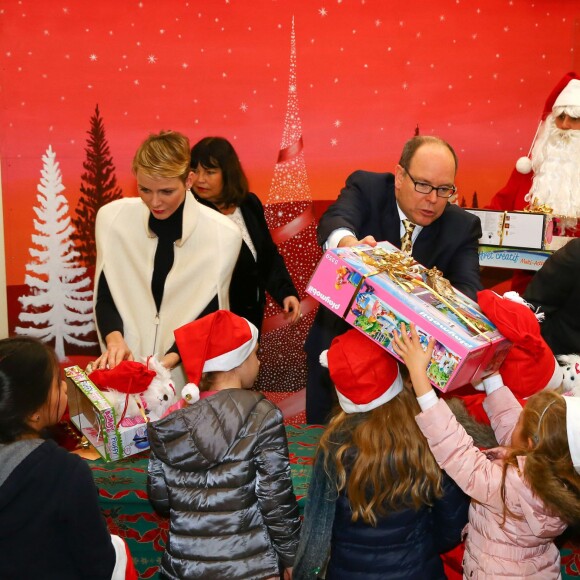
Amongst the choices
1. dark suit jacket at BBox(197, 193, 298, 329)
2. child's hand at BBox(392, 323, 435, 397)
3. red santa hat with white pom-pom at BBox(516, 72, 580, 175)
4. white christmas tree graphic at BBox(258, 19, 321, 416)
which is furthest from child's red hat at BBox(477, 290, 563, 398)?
white christmas tree graphic at BBox(258, 19, 321, 416)

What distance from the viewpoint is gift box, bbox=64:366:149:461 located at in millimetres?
2920

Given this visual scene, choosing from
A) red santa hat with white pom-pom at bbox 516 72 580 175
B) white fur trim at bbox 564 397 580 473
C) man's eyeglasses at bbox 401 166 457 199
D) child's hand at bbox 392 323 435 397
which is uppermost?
red santa hat with white pom-pom at bbox 516 72 580 175

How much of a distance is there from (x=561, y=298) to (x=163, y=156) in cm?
188

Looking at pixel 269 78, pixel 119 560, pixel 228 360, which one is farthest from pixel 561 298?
pixel 269 78

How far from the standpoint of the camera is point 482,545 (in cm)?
250

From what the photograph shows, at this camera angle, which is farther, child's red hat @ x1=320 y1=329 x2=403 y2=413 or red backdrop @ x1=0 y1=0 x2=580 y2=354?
red backdrop @ x1=0 y1=0 x2=580 y2=354

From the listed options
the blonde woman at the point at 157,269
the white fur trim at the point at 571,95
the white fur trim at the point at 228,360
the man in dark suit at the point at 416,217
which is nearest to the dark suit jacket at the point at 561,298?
the man in dark suit at the point at 416,217

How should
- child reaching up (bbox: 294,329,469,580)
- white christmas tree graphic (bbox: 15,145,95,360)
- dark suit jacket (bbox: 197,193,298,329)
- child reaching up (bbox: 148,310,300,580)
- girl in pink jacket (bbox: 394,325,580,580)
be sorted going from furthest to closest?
white christmas tree graphic (bbox: 15,145,95,360)
dark suit jacket (bbox: 197,193,298,329)
child reaching up (bbox: 148,310,300,580)
child reaching up (bbox: 294,329,469,580)
girl in pink jacket (bbox: 394,325,580,580)

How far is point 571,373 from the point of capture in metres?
2.98

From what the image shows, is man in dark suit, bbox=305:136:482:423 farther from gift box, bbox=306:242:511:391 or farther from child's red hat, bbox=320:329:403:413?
child's red hat, bbox=320:329:403:413

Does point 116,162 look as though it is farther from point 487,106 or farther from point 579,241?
point 579,241

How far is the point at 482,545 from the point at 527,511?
24cm

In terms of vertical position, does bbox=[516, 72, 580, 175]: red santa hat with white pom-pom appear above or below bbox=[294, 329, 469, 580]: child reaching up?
above

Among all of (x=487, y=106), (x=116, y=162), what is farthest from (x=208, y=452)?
(x=487, y=106)
